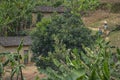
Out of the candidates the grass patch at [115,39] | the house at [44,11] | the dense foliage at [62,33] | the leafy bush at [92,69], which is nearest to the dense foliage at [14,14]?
the house at [44,11]

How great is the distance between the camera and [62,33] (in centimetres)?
1927

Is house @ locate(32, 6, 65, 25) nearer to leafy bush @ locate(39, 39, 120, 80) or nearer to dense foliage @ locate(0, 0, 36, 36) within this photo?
dense foliage @ locate(0, 0, 36, 36)

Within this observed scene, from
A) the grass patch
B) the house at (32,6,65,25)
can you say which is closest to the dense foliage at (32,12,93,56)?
the grass patch

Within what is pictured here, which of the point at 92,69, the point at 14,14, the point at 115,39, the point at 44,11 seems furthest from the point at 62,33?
the point at 44,11

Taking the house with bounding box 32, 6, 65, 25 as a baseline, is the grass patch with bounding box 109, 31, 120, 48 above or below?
above

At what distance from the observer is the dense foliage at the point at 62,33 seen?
61.7ft

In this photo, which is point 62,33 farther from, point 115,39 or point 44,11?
point 44,11

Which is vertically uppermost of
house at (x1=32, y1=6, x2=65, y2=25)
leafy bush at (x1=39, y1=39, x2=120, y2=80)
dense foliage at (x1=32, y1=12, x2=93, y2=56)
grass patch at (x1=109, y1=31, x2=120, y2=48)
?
leafy bush at (x1=39, y1=39, x2=120, y2=80)

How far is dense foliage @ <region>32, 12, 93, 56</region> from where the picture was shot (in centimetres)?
1880

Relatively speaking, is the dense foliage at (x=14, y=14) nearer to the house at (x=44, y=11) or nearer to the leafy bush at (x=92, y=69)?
the house at (x=44, y=11)

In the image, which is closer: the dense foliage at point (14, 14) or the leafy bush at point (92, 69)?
the leafy bush at point (92, 69)

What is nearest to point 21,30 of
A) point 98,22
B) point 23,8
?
point 23,8

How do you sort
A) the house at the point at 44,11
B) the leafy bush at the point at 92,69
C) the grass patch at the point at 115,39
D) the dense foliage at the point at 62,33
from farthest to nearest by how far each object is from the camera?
the house at the point at 44,11 < the grass patch at the point at 115,39 < the dense foliage at the point at 62,33 < the leafy bush at the point at 92,69

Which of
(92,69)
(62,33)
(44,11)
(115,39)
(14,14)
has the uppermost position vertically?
(92,69)
